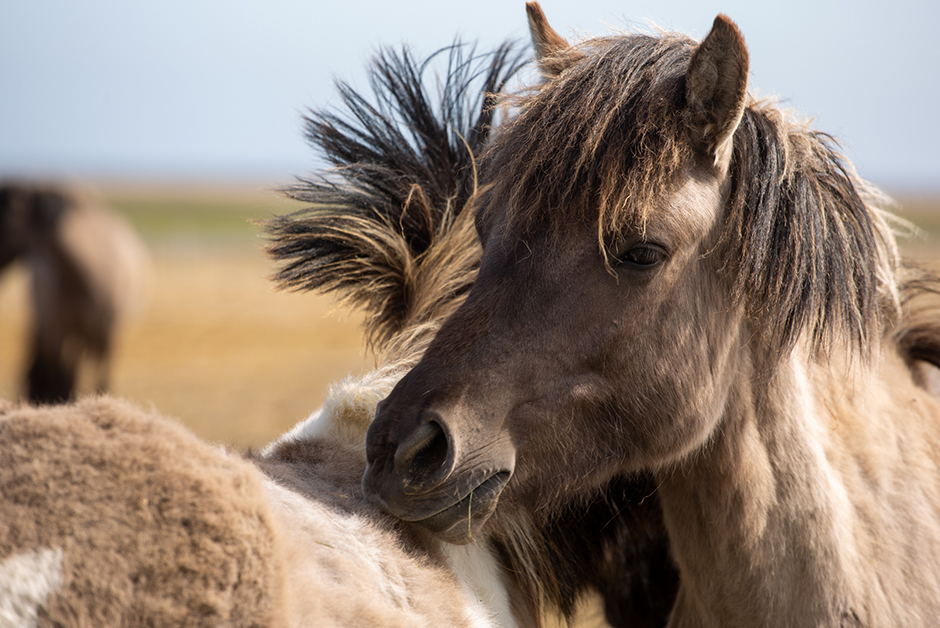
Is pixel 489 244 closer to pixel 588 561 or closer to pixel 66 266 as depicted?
pixel 588 561

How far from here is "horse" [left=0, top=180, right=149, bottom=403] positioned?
941 cm

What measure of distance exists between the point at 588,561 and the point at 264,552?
1.40m

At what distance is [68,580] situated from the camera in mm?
1072

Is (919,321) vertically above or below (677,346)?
below

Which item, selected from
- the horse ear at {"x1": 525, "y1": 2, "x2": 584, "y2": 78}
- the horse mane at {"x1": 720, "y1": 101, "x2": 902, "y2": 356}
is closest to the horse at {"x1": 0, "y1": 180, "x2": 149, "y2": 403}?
the horse ear at {"x1": 525, "y1": 2, "x2": 584, "y2": 78}

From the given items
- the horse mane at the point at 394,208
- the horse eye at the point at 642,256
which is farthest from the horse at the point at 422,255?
the horse eye at the point at 642,256

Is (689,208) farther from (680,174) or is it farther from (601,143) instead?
(601,143)

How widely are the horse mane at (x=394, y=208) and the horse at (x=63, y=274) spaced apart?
7794mm

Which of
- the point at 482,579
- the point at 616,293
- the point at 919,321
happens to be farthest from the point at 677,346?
the point at 919,321

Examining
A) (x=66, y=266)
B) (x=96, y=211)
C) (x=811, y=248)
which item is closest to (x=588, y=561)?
(x=811, y=248)

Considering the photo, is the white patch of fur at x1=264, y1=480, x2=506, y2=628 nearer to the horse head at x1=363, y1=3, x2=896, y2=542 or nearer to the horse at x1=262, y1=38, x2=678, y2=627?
the horse head at x1=363, y1=3, x2=896, y2=542

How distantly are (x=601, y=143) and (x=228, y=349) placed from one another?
14063 mm

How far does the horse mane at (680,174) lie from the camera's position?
1.77 m

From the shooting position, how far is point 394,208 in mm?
2666
